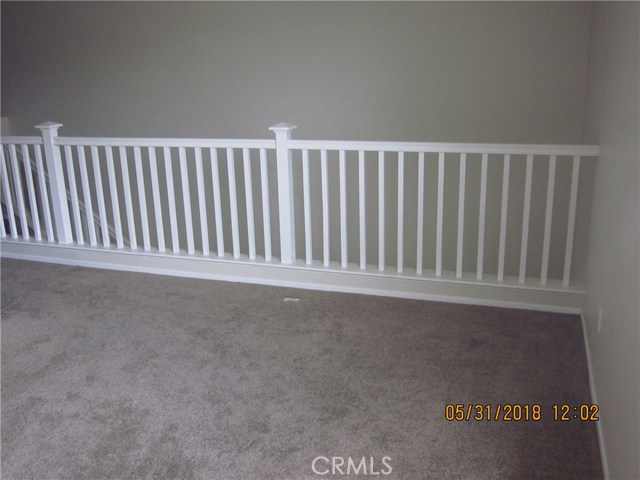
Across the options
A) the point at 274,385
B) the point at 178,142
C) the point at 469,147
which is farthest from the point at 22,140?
the point at 469,147

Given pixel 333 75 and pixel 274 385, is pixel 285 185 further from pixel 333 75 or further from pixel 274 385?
pixel 333 75

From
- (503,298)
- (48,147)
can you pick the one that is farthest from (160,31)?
(503,298)

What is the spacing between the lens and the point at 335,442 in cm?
212

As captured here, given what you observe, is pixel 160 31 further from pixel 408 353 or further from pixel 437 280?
pixel 408 353

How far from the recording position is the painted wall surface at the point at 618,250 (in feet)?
5.29

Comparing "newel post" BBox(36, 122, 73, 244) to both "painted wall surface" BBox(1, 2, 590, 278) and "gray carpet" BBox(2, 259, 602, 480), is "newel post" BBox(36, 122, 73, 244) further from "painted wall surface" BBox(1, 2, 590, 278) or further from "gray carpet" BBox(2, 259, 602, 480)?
"painted wall surface" BBox(1, 2, 590, 278)

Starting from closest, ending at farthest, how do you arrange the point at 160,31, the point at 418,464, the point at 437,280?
the point at 418,464, the point at 437,280, the point at 160,31

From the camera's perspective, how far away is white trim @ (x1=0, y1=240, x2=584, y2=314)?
3254 mm

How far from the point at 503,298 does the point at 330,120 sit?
2.34m

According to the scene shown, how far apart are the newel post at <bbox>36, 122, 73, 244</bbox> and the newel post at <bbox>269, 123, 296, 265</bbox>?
1672 millimetres

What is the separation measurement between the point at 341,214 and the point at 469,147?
32.9 inches

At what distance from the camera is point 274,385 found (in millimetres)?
2518

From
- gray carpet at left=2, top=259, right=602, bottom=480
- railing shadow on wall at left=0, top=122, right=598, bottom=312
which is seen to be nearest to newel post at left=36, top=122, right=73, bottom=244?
railing shadow on wall at left=0, top=122, right=598, bottom=312

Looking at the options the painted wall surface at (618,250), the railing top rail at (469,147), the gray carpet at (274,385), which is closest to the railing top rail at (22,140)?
the gray carpet at (274,385)
